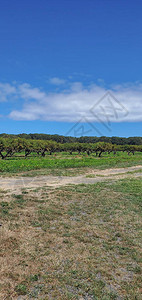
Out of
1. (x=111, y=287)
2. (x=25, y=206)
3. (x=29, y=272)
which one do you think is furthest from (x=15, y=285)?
(x=25, y=206)

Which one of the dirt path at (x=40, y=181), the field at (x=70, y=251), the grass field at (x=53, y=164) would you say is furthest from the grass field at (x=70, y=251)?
the grass field at (x=53, y=164)

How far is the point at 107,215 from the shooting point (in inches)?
409

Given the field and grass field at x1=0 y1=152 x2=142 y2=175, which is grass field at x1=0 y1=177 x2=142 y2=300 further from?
grass field at x1=0 y1=152 x2=142 y2=175

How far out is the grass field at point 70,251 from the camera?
494 centimetres

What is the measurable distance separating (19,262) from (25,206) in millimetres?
5829

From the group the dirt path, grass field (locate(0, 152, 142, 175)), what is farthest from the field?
grass field (locate(0, 152, 142, 175))

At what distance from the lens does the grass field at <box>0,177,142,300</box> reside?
4941 millimetres

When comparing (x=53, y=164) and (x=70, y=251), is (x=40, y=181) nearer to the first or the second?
(x=70, y=251)

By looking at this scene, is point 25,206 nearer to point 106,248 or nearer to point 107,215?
point 107,215

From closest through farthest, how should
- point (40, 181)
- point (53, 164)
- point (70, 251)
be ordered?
1. point (70, 251)
2. point (40, 181)
3. point (53, 164)

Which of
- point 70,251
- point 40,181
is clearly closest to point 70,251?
point 70,251

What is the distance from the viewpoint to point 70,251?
671 cm

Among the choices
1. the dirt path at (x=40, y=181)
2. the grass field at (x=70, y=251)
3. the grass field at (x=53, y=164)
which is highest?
the grass field at (x=53, y=164)

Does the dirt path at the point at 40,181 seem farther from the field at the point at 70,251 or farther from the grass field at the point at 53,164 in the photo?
the field at the point at 70,251
